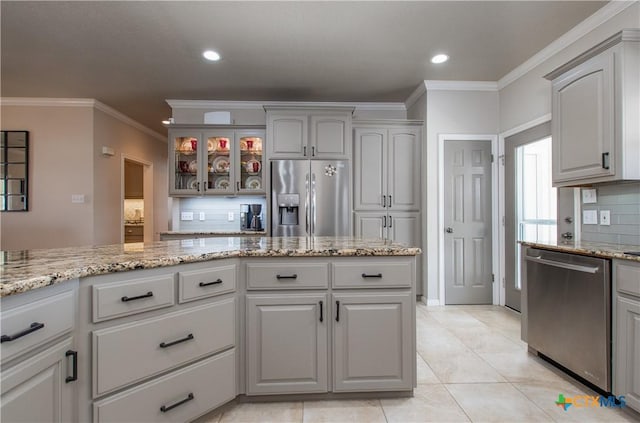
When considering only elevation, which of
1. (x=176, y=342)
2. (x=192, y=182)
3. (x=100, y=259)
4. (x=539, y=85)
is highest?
(x=539, y=85)

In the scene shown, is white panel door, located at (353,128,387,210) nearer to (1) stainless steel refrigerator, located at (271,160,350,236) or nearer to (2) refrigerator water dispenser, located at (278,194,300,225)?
(1) stainless steel refrigerator, located at (271,160,350,236)

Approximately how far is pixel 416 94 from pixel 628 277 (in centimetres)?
315

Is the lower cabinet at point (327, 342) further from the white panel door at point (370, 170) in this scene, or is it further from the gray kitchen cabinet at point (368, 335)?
the white panel door at point (370, 170)

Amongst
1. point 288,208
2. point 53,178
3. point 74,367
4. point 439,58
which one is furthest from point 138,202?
point 74,367

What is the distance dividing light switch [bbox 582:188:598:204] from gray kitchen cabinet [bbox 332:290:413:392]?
73.7 inches

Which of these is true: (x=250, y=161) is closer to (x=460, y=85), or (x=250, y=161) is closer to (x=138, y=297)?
(x=460, y=85)

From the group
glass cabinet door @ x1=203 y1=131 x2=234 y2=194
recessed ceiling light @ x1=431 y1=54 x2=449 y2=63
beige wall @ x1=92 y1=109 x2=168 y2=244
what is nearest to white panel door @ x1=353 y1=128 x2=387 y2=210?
recessed ceiling light @ x1=431 y1=54 x2=449 y2=63

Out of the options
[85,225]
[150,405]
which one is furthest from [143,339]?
[85,225]

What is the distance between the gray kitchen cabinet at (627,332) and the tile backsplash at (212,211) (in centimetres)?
393

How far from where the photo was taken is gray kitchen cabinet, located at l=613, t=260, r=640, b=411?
5.36 ft

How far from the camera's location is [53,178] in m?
4.53

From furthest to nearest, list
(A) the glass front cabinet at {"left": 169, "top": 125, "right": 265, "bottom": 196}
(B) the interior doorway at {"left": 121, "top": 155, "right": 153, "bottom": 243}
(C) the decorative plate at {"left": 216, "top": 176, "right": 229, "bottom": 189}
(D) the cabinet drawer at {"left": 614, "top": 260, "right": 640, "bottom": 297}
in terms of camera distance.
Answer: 1. (B) the interior doorway at {"left": 121, "top": 155, "right": 153, "bottom": 243}
2. (C) the decorative plate at {"left": 216, "top": 176, "right": 229, "bottom": 189}
3. (A) the glass front cabinet at {"left": 169, "top": 125, "right": 265, "bottom": 196}
4. (D) the cabinet drawer at {"left": 614, "top": 260, "right": 640, "bottom": 297}

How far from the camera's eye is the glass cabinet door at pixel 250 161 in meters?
4.32

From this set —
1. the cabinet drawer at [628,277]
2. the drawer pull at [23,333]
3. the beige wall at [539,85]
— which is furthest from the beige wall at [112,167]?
the cabinet drawer at [628,277]
